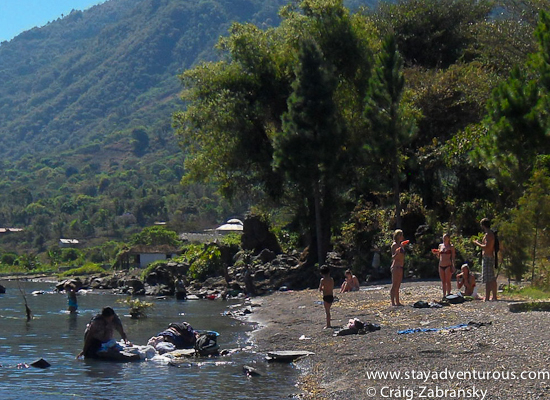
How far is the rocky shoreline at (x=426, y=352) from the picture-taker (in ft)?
36.2

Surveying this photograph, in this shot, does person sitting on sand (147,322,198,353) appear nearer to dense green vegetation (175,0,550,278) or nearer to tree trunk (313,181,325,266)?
dense green vegetation (175,0,550,278)

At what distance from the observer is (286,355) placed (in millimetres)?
17000

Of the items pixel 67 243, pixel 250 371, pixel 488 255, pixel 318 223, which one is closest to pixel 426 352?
pixel 250 371

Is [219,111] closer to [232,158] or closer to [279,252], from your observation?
[232,158]

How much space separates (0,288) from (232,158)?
23778 millimetres

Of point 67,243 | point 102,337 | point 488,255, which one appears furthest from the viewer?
point 67,243

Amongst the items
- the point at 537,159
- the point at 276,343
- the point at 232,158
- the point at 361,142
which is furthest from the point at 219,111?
the point at 276,343

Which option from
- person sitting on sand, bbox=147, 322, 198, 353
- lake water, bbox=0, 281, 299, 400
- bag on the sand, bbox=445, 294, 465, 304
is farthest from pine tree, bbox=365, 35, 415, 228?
person sitting on sand, bbox=147, 322, 198, 353

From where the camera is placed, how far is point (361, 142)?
36812mm

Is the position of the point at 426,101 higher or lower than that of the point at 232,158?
higher

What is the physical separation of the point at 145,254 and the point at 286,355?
57283mm

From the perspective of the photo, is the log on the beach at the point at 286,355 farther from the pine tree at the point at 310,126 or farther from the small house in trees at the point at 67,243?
the small house in trees at the point at 67,243

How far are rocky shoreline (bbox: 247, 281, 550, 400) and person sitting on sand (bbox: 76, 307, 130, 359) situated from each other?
3.59 m

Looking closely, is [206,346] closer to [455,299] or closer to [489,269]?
[455,299]
